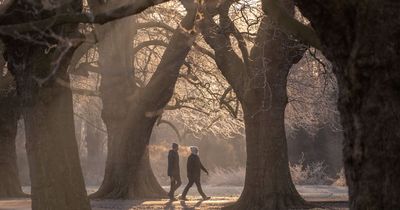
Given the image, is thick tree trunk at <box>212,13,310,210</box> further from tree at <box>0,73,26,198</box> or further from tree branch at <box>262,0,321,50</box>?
tree at <box>0,73,26,198</box>

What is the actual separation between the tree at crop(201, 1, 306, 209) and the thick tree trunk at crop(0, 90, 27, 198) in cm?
1302

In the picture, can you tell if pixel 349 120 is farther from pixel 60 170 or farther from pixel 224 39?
pixel 224 39

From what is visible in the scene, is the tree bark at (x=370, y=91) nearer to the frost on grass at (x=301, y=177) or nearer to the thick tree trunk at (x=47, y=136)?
the thick tree trunk at (x=47, y=136)

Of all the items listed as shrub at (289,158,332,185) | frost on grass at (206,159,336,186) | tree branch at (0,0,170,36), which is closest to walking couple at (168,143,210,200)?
tree branch at (0,0,170,36)

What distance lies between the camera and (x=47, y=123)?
1343cm

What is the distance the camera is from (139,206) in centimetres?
2194

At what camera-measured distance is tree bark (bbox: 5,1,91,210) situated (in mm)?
13422

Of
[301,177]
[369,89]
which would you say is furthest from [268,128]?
[301,177]

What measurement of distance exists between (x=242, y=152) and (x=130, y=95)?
3215 centimetres

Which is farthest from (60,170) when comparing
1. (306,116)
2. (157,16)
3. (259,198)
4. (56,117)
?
(306,116)

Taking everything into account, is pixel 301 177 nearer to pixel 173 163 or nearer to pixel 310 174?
pixel 310 174

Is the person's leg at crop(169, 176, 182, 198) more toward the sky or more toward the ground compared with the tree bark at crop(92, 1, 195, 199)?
more toward the ground

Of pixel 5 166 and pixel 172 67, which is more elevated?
pixel 172 67

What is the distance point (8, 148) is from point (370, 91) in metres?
23.5
